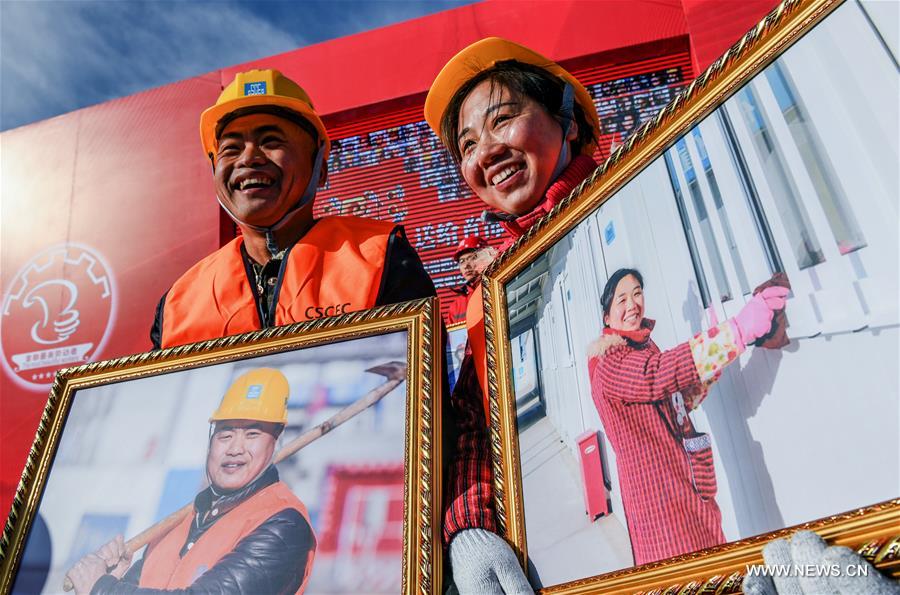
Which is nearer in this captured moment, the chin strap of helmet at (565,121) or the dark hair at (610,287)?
the dark hair at (610,287)

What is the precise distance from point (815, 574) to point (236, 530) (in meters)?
0.99

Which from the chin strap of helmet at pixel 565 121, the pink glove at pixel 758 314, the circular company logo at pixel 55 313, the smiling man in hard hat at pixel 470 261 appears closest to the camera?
the pink glove at pixel 758 314

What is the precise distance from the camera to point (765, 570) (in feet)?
2.38

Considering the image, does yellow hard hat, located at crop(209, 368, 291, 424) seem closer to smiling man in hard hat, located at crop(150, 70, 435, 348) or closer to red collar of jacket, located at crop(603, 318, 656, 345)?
smiling man in hard hat, located at crop(150, 70, 435, 348)

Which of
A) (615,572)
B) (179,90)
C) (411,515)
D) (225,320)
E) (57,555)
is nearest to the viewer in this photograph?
(615,572)

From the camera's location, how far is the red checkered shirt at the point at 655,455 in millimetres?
849

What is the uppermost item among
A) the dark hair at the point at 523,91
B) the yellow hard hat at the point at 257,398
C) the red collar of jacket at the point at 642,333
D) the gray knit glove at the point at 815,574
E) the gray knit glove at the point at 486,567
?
the dark hair at the point at 523,91

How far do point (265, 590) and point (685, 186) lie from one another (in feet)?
3.28

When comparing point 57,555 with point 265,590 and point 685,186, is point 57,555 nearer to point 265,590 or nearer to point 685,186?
point 265,590

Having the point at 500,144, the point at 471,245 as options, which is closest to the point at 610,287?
the point at 500,144

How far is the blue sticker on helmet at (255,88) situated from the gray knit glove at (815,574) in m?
2.05

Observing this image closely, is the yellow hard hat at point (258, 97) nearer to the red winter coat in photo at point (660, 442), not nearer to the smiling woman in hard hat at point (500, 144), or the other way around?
the smiling woman in hard hat at point (500, 144)

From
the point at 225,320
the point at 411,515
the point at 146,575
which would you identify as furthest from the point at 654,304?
the point at 225,320

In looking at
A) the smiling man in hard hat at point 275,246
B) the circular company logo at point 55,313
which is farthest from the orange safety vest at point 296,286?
the circular company logo at point 55,313
